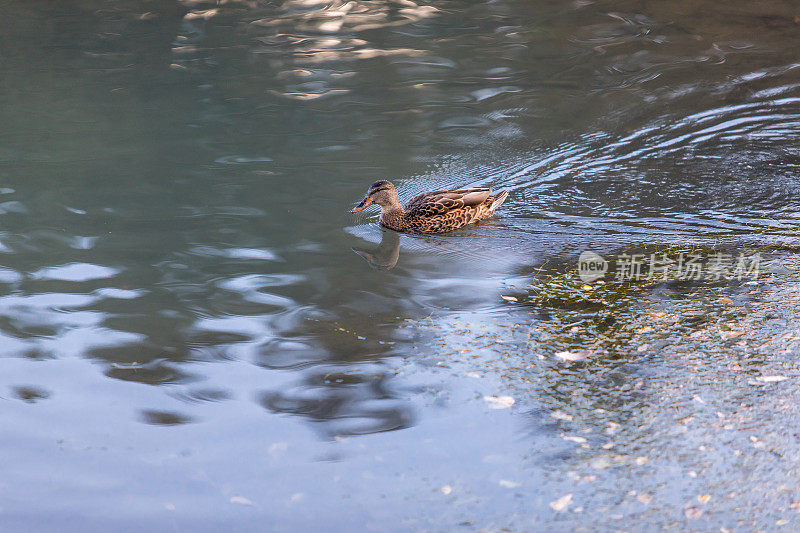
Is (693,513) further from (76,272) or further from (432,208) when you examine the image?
(76,272)

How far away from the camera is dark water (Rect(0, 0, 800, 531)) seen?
4.70 metres

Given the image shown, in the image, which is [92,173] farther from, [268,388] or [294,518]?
[294,518]

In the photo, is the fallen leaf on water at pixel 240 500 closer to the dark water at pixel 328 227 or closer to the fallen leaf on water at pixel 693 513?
the dark water at pixel 328 227

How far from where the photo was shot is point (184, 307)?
21.9ft

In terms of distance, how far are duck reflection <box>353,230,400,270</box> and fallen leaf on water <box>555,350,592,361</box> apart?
2341 millimetres

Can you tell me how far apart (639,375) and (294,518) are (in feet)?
7.65

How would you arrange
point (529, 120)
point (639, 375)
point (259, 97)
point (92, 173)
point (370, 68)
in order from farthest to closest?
point (370, 68)
point (259, 97)
point (529, 120)
point (92, 173)
point (639, 375)

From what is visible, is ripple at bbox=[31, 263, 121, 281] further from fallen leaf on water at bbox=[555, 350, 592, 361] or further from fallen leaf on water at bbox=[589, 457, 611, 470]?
fallen leaf on water at bbox=[589, 457, 611, 470]

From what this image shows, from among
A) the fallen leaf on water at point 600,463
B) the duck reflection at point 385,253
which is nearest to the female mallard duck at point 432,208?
the duck reflection at point 385,253

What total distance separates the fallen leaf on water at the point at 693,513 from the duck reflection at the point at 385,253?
3.91 metres

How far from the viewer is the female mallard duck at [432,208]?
830 cm

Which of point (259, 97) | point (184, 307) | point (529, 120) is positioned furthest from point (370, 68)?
point (184, 307)

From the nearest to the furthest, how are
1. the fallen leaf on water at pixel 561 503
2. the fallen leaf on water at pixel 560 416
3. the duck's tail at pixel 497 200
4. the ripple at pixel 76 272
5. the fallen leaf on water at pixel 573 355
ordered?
1. the fallen leaf on water at pixel 561 503
2. the fallen leaf on water at pixel 560 416
3. the fallen leaf on water at pixel 573 355
4. the ripple at pixel 76 272
5. the duck's tail at pixel 497 200

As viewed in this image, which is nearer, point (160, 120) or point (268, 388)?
point (268, 388)
